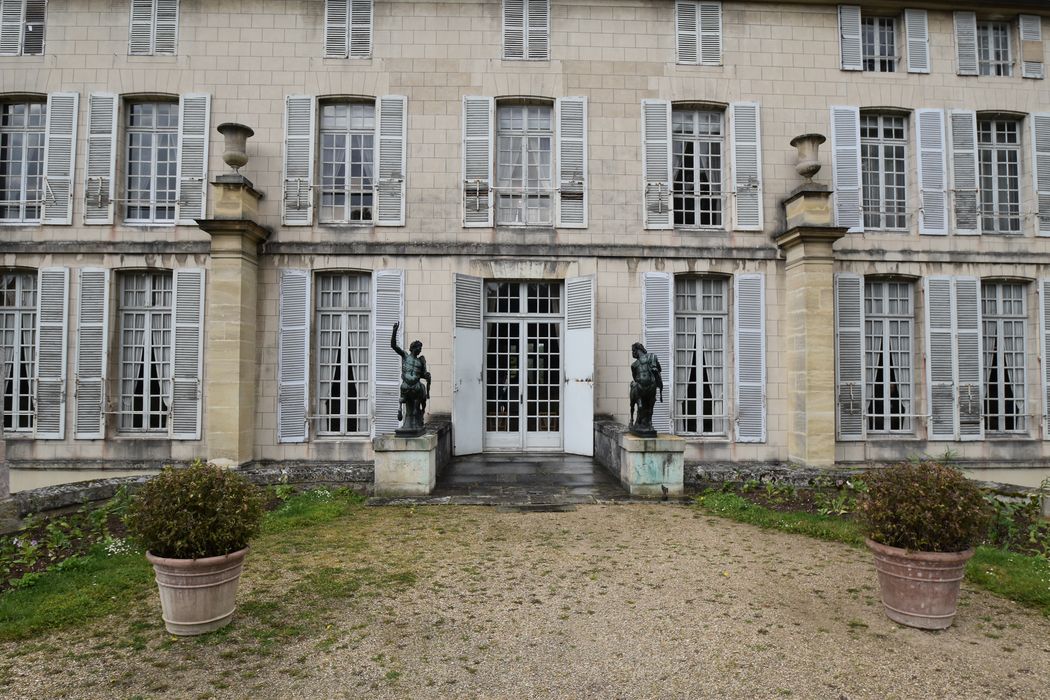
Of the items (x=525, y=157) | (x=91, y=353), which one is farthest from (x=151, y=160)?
(x=525, y=157)

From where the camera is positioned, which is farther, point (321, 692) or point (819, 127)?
point (819, 127)

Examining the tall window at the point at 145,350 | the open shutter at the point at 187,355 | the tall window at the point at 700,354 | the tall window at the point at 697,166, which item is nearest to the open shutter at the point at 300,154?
the open shutter at the point at 187,355

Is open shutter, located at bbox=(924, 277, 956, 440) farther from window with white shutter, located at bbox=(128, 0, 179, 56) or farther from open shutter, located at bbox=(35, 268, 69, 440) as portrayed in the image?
open shutter, located at bbox=(35, 268, 69, 440)

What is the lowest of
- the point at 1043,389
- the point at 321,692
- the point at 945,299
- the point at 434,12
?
the point at 321,692

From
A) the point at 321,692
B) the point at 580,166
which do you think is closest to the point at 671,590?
the point at 321,692

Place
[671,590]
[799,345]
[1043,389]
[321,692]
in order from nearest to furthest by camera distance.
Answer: [321,692], [671,590], [799,345], [1043,389]

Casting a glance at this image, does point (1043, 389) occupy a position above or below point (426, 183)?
below

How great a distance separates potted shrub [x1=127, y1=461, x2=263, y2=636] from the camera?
136 inches

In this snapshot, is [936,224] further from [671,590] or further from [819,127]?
[671,590]

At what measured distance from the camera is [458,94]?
9.64 m

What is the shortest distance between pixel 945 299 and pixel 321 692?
10.4 meters

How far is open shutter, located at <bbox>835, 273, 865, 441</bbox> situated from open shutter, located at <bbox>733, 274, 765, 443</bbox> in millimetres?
1142

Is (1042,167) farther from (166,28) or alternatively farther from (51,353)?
(51,353)

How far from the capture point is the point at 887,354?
983 centimetres
